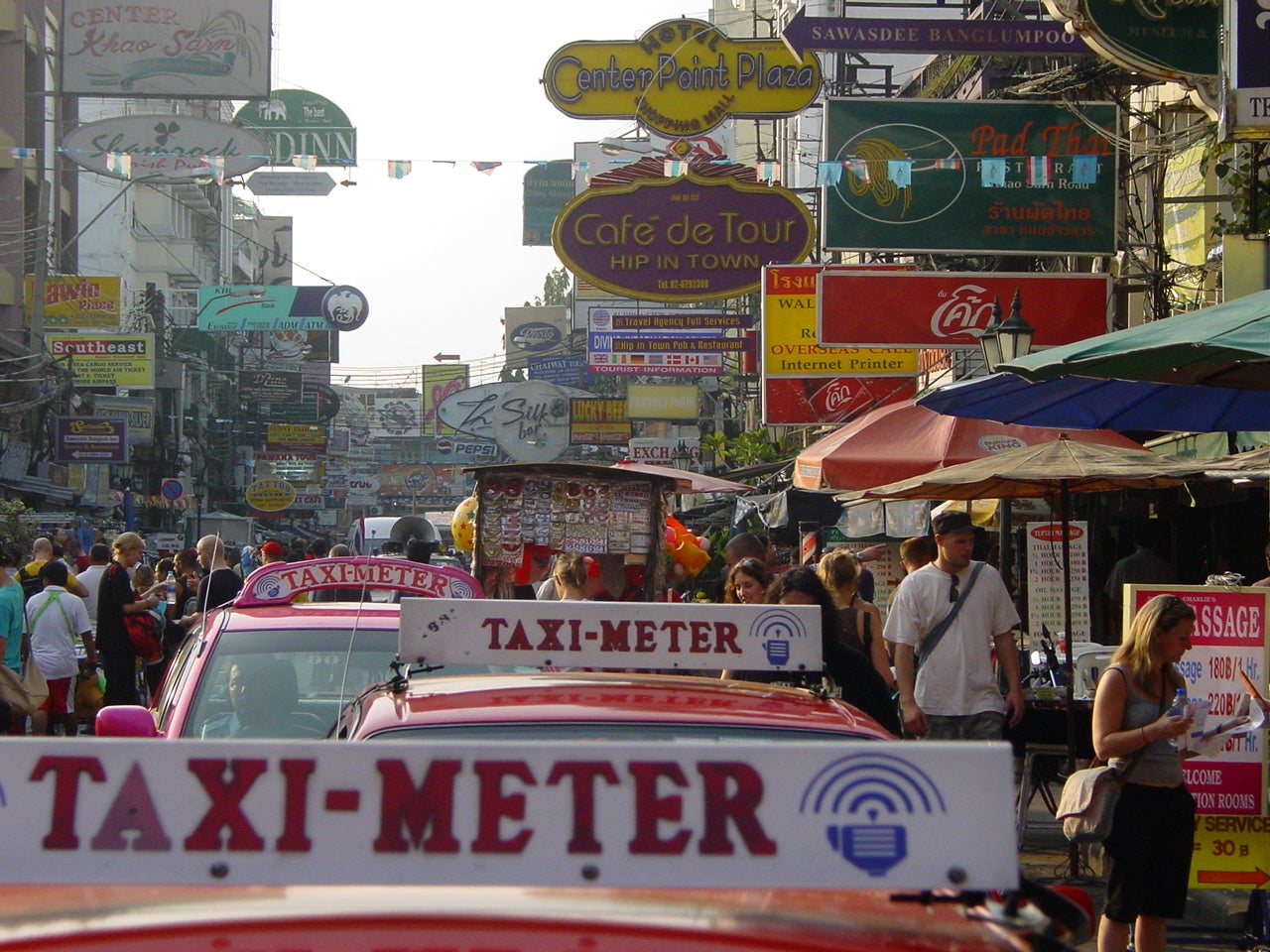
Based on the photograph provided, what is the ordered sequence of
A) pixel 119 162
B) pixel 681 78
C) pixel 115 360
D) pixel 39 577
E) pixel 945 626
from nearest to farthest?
1. pixel 945 626
2. pixel 39 577
3. pixel 681 78
4. pixel 119 162
5. pixel 115 360

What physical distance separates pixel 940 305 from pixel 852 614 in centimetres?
589

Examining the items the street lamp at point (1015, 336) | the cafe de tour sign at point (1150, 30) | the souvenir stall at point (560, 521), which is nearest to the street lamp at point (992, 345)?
the street lamp at point (1015, 336)

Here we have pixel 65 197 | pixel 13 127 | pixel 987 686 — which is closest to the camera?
pixel 987 686

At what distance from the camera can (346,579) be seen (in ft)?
27.7

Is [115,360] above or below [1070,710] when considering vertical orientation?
above

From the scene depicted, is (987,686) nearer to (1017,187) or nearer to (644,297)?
(1017,187)

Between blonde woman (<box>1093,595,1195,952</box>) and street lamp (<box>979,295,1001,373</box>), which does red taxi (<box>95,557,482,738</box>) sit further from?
street lamp (<box>979,295,1001,373</box>)

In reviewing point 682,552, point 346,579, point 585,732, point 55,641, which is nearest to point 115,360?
point 682,552

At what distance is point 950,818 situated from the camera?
2.38 m

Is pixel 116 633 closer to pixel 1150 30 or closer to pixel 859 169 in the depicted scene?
pixel 859 169

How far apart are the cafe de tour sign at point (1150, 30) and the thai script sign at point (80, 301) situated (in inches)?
1154

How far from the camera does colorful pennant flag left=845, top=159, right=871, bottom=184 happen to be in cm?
1370

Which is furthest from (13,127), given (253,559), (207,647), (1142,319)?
(207,647)

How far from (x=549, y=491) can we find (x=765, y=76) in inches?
198
